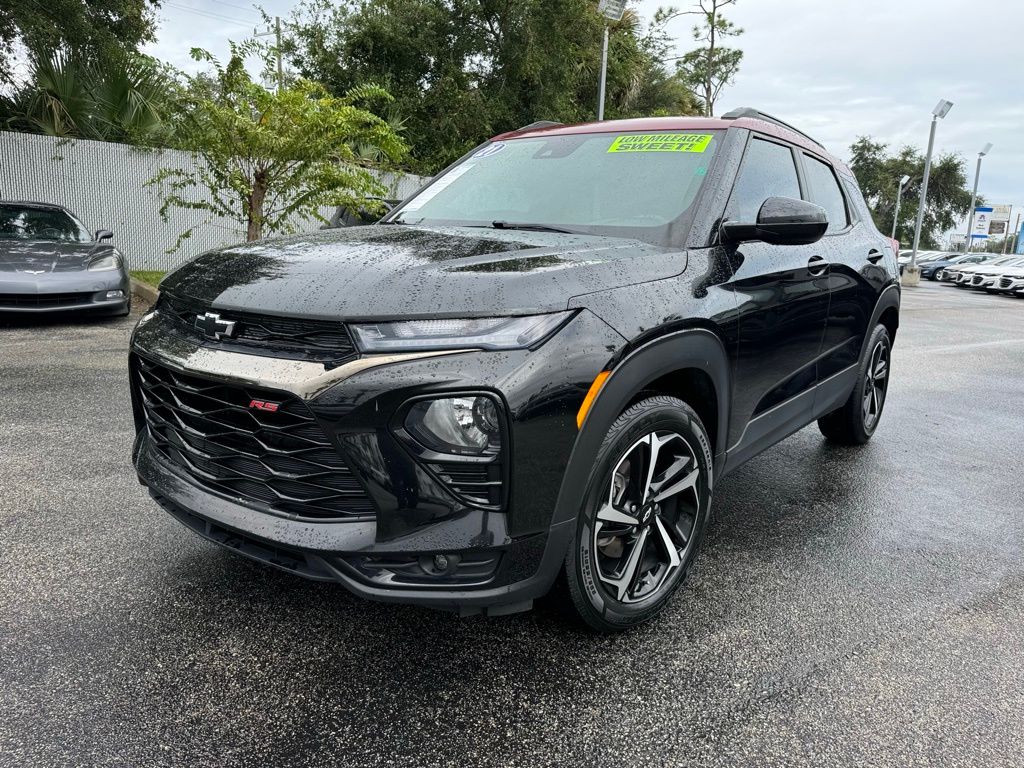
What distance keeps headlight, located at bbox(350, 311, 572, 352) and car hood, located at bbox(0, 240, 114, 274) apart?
722 cm

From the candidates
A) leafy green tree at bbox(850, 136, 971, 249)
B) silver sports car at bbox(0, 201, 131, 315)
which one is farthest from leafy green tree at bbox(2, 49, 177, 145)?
leafy green tree at bbox(850, 136, 971, 249)

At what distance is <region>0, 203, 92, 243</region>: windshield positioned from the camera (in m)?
8.52

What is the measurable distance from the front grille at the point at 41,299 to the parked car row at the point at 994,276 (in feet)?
86.2

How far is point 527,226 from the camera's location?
2889mm

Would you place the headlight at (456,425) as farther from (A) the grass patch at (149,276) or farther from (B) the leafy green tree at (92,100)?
(B) the leafy green tree at (92,100)

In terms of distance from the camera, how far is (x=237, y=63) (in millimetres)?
9047

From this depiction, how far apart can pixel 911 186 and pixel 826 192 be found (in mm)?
70988

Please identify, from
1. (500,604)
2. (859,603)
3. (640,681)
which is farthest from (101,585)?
(859,603)

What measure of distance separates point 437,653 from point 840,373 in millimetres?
2630

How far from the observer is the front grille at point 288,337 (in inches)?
76.4

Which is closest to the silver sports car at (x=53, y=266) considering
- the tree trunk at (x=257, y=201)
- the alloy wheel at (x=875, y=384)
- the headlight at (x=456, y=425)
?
the tree trunk at (x=257, y=201)

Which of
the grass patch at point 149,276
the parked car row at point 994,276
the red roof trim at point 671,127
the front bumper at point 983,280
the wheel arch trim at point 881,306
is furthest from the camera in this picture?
the front bumper at point 983,280

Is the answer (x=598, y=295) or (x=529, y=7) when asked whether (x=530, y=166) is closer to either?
(x=598, y=295)

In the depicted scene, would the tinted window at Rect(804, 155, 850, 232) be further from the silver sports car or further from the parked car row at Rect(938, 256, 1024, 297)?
the parked car row at Rect(938, 256, 1024, 297)
